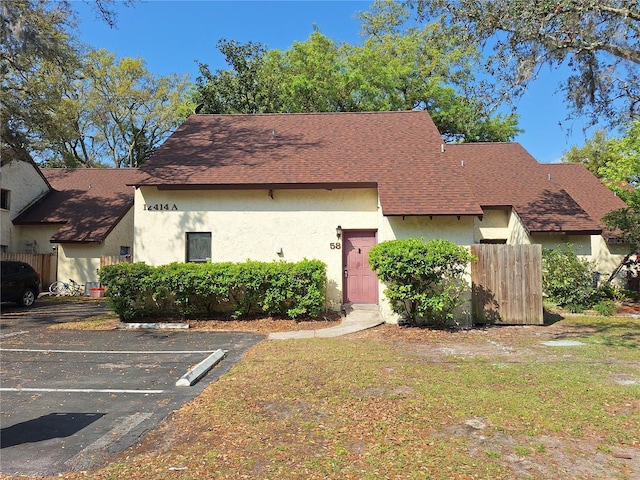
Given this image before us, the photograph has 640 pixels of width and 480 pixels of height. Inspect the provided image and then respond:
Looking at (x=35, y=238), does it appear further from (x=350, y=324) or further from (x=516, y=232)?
(x=516, y=232)

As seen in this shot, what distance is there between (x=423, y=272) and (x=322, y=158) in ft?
18.6

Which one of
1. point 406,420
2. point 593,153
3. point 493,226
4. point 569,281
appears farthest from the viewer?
point 593,153

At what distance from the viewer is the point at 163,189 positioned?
13.4m

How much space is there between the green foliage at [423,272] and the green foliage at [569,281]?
437 centimetres

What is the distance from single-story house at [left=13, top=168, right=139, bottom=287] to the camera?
20.6 m

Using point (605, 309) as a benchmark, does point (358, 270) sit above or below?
above

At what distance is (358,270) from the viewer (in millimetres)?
13383

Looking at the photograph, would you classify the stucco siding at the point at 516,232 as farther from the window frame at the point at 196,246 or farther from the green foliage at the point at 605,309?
the window frame at the point at 196,246

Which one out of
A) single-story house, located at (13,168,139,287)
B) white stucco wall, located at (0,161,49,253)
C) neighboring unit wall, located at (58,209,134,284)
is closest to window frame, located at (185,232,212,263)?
single-story house, located at (13,168,139,287)

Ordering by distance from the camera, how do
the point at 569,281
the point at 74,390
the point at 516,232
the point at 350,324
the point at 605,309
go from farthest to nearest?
the point at 516,232 < the point at 569,281 < the point at 605,309 < the point at 350,324 < the point at 74,390

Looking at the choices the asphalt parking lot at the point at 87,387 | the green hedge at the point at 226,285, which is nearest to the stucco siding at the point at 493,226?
the green hedge at the point at 226,285

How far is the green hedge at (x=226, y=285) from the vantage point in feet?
38.1

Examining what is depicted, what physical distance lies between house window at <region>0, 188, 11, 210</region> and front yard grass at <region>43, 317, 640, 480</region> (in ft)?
64.2

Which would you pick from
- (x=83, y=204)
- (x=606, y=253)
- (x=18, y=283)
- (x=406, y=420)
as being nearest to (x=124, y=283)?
(x=18, y=283)
